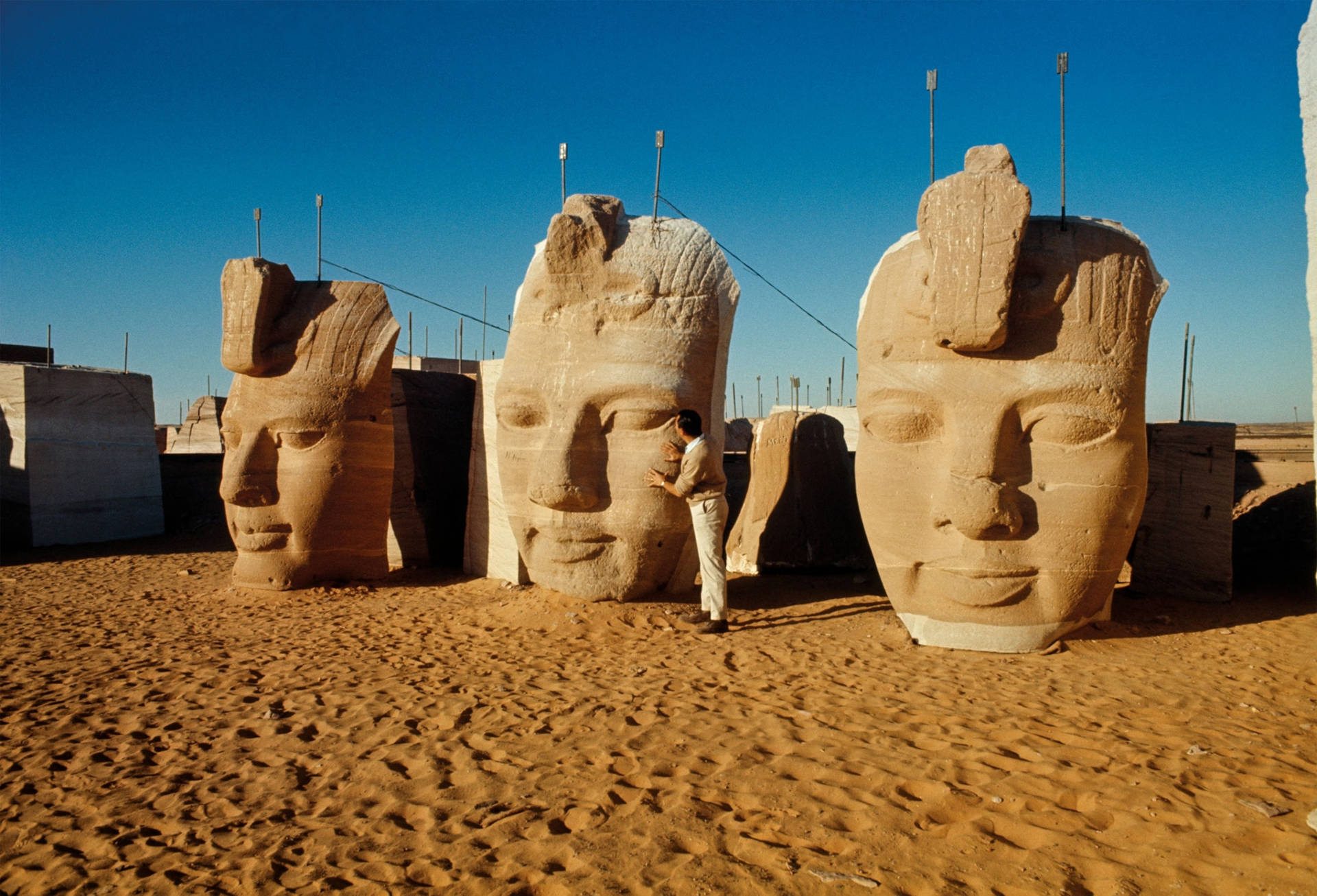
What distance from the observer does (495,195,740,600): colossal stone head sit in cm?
577

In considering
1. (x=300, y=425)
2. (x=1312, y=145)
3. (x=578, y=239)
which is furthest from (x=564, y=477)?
(x=1312, y=145)

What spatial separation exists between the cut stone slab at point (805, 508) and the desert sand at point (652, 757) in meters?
1.87

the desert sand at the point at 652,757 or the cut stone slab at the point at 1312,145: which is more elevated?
the cut stone slab at the point at 1312,145

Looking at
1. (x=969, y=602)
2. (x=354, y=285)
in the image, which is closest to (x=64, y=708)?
(x=354, y=285)

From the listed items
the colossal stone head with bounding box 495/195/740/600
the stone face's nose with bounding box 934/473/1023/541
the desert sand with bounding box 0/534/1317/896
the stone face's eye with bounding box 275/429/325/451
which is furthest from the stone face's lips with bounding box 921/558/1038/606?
the stone face's eye with bounding box 275/429/325/451

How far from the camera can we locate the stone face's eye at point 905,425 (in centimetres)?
491

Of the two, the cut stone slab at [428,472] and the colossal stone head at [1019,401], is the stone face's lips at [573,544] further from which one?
the cut stone slab at [428,472]

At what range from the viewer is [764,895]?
7.96 ft

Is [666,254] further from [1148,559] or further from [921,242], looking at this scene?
[1148,559]

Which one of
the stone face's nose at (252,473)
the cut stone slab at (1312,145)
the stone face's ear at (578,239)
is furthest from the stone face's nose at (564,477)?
the cut stone slab at (1312,145)

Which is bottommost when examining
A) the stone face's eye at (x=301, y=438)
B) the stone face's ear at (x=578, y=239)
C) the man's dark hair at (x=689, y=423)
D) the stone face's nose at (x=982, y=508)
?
the stone face's nose at (x=982, y=508)

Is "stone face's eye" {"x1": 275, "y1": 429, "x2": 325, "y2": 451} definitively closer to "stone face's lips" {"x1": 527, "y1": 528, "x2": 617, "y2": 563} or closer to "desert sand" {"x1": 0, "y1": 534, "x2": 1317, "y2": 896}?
"desert sand" {"x1": 0, "y1": 534, "x2": 1317, "y2": 896}

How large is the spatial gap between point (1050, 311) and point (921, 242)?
0.77 m

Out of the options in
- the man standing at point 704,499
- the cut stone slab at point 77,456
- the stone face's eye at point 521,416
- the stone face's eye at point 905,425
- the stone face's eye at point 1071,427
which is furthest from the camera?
the cut stone slab at point 77,456
